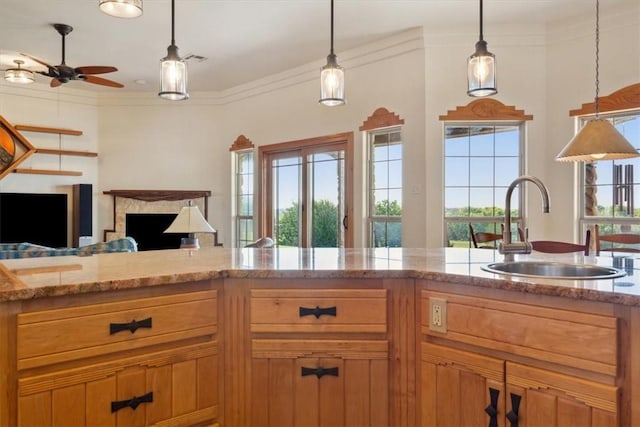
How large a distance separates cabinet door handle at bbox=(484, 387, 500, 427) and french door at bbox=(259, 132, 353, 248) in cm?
390

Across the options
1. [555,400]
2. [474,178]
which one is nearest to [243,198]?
[474,178]

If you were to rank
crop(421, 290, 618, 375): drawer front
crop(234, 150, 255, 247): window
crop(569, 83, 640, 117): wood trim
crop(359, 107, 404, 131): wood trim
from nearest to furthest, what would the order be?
crop(421, 290, 618, 375): drawer front < crop(569, 83, 640, 117): wood trim < crop(359, 107, 404, 131): wood trim < crop(234, 150, 255, 247): window

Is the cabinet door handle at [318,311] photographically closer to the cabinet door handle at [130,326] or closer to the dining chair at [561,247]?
the cabinet door handle at [130,326]

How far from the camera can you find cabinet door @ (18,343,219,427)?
131cm

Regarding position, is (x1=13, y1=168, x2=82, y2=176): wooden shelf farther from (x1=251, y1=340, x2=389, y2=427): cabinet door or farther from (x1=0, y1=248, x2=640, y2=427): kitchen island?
(x1=251, y1=340, x2=389, y2=427): cabinet door

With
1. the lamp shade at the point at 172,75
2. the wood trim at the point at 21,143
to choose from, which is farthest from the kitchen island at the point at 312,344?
the wood trim at the point at 21,143

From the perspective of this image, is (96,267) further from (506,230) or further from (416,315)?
(506,230)

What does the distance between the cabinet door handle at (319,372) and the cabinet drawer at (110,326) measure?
36cm

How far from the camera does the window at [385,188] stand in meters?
4.96

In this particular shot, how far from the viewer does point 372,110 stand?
5.07 m

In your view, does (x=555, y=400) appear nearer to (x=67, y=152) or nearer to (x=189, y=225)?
(x=189, y=225)

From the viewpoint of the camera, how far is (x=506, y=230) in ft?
6.02

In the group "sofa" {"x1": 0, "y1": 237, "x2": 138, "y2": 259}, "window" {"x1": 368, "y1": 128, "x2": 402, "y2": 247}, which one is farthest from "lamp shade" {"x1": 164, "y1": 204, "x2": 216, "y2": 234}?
"window" {"x1": 368, "y1": 128, "x2": 402, "y2": 247}

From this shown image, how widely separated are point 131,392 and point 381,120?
4039 mm
